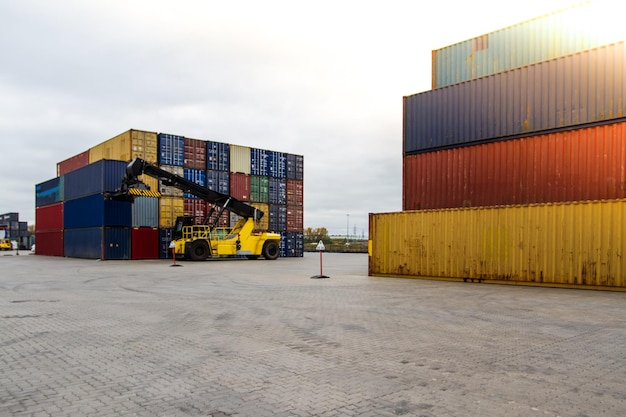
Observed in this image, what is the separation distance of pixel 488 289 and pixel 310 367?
10.3 m

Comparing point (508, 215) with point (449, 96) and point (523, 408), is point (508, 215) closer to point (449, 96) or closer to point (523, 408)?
point (449, 96)

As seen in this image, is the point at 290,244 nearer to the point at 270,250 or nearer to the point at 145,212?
the point at 270,250

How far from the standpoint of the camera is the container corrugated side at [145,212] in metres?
31.4

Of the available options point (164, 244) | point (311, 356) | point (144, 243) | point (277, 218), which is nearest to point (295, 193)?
point (277, 218)

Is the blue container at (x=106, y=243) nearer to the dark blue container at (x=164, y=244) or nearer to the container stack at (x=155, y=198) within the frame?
the container stack at (x=155, y=198)

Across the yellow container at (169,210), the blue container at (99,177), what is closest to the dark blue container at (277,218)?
the yellow container at (169,210)

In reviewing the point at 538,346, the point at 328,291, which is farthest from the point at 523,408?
the point at 328,291

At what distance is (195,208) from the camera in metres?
34.2

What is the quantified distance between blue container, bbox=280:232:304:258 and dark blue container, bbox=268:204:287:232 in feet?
2.26

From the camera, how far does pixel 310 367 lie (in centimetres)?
544

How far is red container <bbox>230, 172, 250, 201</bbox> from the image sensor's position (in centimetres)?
3584

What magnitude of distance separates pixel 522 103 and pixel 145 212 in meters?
25.0

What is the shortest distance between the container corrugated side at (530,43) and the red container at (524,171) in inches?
165

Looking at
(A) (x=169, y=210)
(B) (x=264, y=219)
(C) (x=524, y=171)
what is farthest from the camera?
(B) (x=264, y=219)
